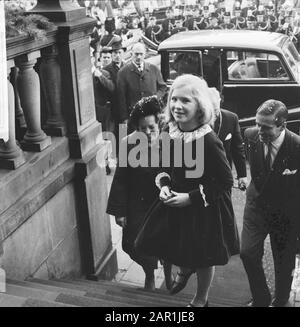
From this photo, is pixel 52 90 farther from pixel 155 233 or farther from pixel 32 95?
pixel 155 233

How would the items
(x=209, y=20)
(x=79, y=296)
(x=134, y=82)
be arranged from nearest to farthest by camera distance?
1. (x=79, y=296)
2. (x=134, y=82)
3. (x=209, y=20)

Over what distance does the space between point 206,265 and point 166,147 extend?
822mm

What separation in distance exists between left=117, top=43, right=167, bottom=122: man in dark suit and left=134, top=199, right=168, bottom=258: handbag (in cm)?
411

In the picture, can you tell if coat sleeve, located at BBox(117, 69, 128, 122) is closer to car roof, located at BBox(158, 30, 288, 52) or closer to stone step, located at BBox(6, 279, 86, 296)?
car roof, located at BBox(158, 30, 288, 52)

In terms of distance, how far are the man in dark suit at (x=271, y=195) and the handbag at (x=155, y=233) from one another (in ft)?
2.53

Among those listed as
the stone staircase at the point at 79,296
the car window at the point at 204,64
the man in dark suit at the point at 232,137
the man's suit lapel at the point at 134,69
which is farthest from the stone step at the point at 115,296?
the car window at the point at 204,64

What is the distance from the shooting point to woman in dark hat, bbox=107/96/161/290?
427cm

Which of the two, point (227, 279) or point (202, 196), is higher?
point (202, 196)

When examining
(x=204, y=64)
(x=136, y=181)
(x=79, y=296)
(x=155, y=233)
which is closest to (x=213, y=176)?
(x=155, y=233)

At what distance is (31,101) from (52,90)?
41 cm

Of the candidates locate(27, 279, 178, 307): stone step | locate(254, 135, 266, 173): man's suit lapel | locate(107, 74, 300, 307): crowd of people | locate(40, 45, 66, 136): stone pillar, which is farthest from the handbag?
locate(40, 45, 66, 136): stone pillar

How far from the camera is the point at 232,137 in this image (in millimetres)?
5289

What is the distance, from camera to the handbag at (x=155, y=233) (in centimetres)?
393
